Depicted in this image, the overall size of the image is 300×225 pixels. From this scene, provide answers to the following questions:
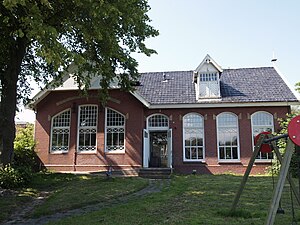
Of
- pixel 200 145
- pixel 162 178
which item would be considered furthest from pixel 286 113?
pixel 162 178

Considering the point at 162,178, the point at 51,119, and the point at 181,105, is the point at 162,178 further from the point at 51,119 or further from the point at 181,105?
the point at 51,119

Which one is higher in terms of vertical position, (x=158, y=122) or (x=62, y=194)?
(x=158, y=122)

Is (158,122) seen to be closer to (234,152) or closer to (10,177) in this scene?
(234,152)

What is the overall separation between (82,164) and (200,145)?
757 centimetres

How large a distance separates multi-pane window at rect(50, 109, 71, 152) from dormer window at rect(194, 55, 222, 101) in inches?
346

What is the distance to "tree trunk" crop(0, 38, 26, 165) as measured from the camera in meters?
12.4

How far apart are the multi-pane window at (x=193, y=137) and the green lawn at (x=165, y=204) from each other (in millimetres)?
6240

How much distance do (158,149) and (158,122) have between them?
85.2 inches

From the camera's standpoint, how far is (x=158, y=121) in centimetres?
1925

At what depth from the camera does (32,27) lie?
7.96 m

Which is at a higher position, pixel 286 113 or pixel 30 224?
pixel 286 113

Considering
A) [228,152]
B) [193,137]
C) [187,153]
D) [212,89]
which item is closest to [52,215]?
[187,153]

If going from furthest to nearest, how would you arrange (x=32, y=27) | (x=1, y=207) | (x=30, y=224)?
(x=1, y=207), (x=32, y=27), (x=30, y=224)

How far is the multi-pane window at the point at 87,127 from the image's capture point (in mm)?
18750
